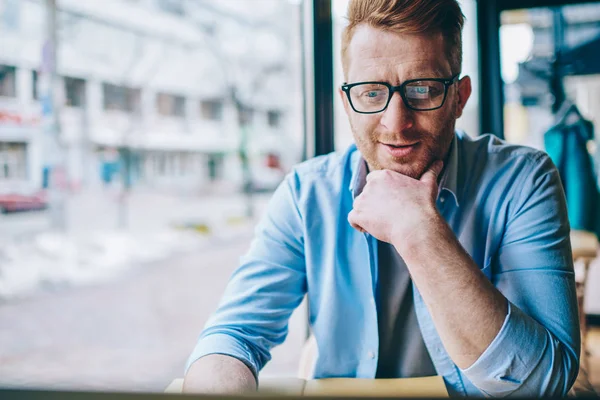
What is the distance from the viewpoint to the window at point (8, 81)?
13.7 feet

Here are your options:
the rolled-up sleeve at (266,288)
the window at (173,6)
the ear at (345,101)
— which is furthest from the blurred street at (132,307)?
the ear at (345,101)

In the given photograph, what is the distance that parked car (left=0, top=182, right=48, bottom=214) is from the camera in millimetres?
4547

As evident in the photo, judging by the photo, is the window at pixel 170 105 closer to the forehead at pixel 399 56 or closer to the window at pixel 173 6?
the window at pixel 173 6

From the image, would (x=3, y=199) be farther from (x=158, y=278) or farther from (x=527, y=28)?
(x=527, y=28)

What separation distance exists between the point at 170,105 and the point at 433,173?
4.04 meters

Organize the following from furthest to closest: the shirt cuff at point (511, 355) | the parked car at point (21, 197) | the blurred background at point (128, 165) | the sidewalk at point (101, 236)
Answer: the sidewalk at point (101, 236) → the parked car at point (21, 197) → the blurred background at point (128, 165) → the shirt cuff at point (511, 355)

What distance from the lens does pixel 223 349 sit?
92 centimetres

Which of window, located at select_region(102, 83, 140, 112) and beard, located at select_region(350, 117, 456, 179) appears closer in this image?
beard, located at select_region(350, 117, 456, 179)

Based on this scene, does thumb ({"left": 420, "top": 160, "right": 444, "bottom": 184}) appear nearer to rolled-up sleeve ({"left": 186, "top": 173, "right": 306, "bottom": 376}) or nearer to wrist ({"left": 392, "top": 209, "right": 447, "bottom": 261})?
wrist ({"left": 392, "top": 209, "right": 447, "bottom": 261})

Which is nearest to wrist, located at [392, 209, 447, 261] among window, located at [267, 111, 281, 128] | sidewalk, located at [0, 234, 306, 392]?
sidewalk, located at [0, 234, 306, 392]

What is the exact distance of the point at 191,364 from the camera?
90 centimetres

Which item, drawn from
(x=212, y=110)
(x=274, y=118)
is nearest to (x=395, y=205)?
(x=274, y=118)

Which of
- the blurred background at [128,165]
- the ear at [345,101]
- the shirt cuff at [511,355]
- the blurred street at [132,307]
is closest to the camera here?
the shirt cuff at [511,355]

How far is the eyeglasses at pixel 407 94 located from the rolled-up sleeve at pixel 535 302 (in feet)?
0.85
